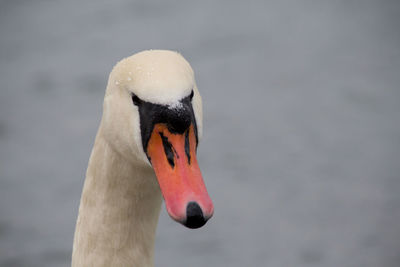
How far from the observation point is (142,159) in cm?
166

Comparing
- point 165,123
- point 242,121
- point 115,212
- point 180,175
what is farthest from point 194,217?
point 242,121

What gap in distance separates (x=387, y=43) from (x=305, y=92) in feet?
3.48

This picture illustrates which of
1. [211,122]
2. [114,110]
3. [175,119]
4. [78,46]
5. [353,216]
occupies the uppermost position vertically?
[78,46]

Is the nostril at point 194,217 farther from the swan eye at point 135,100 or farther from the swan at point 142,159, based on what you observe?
the swan eye at point 135,100

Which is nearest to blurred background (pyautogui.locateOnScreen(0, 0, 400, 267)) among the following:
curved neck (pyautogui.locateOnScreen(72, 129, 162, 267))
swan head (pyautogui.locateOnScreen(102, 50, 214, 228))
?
curved neck (pyautogui.locateOnScreen(72, 129, 162, 267))

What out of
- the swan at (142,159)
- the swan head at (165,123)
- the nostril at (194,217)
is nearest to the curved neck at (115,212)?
the swan at (142,159)

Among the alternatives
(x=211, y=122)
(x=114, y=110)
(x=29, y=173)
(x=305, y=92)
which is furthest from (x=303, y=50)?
(x=114, y=110)

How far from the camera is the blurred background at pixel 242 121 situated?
3963 millimetres

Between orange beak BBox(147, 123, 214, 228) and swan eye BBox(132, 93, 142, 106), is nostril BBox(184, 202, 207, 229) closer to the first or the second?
orange beak BBox(147, 123, 214, 228)

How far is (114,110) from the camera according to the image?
167 cm

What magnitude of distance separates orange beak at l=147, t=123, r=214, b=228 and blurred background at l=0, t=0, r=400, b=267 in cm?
231

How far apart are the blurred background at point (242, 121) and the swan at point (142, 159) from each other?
1.92 metres

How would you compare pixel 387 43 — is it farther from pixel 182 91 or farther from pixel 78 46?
pixel 182 91

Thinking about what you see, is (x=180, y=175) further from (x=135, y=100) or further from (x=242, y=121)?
(x=242, y=121)
